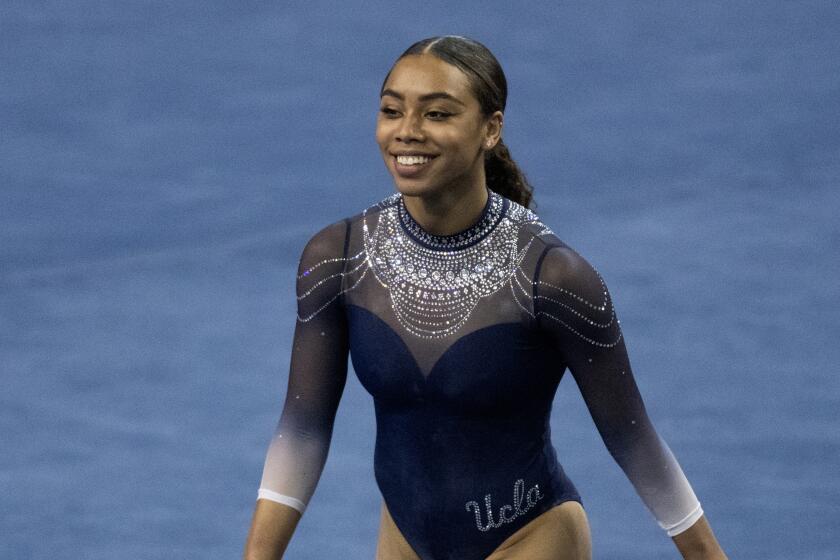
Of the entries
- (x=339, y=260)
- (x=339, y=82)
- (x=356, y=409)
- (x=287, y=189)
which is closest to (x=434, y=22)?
Result: (x=339, y=82)

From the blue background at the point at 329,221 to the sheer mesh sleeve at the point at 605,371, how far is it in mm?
3295

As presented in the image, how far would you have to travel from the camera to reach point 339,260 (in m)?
4.89

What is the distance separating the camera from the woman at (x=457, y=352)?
15.4 ft

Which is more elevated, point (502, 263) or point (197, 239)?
point (197, 239)

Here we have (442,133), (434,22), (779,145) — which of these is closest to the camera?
(442,133)

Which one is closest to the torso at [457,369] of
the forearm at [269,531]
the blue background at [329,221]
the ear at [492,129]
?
the ear at [492,129]

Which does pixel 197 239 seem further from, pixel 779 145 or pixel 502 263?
pixel 502 263

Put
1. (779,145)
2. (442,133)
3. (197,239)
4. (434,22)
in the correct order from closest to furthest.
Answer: (442,133)
(197,239)
(779,145)
(434,22)

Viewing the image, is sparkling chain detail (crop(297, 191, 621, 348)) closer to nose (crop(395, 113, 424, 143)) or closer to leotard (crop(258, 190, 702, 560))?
leotard (crop(258, 190, 702, 560))

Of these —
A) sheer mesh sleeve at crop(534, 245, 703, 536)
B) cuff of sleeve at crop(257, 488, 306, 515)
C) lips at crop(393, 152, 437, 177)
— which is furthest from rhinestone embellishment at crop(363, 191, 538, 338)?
cuff of sleeve at crop(257, 488, 306, 515)

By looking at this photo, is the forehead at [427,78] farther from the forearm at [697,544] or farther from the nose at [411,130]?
the forearm at [697,544]

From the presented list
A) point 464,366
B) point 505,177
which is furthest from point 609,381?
point 505,177

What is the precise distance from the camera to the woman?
4.70 m

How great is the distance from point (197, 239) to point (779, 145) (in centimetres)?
332
